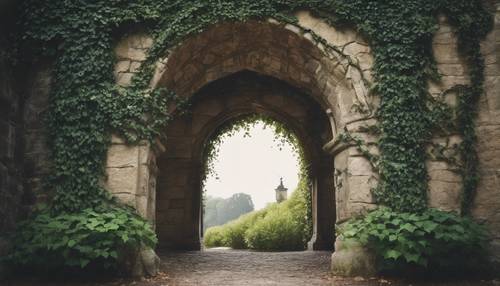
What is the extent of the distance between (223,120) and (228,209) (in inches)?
1088

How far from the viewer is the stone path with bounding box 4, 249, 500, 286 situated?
4.81m

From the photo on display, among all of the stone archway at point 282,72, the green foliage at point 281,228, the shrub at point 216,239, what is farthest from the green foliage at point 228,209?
the stone archway at point 282,72

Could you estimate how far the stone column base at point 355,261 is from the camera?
5.02m

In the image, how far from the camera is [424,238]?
4730mm

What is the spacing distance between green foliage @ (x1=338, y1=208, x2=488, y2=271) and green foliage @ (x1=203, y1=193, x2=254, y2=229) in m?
30.9

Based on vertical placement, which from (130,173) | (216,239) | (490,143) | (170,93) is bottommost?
(216,239)

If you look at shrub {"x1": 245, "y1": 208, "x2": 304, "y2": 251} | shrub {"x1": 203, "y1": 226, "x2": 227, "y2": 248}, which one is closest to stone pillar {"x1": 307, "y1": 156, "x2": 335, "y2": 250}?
shrub {"x1": 245, "y1": 208, "x2": 304, "y2": 251}

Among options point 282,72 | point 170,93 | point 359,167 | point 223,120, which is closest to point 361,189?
point 359,167

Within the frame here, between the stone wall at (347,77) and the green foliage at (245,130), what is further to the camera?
the green foliage at (245,130)

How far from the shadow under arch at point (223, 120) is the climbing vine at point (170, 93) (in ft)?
11.4

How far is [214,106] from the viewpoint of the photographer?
30.7 feet

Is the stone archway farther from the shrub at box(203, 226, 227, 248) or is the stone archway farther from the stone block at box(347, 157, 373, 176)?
the shrub at box(203, 226, 227, 248)

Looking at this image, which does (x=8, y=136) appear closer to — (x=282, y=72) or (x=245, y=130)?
(x=282, y=72)

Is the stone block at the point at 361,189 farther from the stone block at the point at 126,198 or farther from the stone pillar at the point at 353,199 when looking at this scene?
the stone block at the point at 126,198
